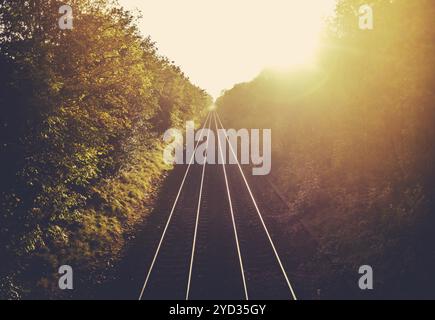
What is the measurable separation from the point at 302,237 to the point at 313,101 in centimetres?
1495

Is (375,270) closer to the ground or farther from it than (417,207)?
closer to the ground

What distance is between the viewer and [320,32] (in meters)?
24.3

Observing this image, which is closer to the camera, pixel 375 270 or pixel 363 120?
pixel 375 270

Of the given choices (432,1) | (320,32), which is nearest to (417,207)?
(432,1)

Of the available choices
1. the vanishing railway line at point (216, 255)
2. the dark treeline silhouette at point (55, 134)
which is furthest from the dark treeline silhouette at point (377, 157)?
the dark treeline silhouette at point (55, 134)

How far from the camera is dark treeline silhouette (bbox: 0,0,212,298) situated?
10.2 m

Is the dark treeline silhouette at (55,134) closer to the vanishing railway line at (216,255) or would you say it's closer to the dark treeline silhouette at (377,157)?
the vanishing railway line at (216,255)

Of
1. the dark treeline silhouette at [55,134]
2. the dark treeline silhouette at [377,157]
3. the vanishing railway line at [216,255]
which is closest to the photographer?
the dark treeline silhouette at [55,134]

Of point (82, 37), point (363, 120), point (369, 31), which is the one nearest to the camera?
point (82, 37)

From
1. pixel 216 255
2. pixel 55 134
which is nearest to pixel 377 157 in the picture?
pixel 216 255

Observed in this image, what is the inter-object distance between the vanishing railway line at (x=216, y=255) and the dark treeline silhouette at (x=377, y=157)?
78.0 inches

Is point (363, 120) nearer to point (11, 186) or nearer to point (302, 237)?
point (302, 237)

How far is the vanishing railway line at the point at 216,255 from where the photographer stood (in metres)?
10.8

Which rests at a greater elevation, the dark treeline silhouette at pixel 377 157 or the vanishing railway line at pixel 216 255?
the dark treeline silhouette at pixel 377 157
